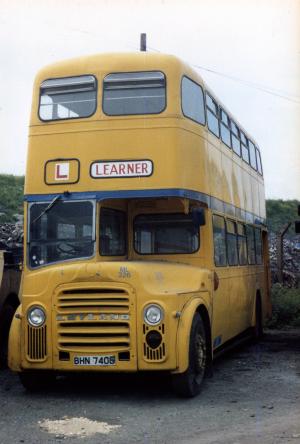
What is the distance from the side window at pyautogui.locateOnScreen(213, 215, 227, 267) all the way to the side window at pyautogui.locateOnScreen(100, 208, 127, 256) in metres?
1.33

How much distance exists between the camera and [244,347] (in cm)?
1294

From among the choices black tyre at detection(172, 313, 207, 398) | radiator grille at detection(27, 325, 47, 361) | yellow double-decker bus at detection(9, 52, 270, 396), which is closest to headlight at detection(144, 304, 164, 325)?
yellow double-decker bus at detection(9, 52, 270, 396)

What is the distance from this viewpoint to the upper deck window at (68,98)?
860 cm

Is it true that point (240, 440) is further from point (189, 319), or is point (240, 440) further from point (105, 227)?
point (105, 227)

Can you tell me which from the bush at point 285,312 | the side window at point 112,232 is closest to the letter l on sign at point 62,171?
the side window at point 112,232

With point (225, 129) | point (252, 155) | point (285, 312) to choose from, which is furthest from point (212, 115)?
point (285, 312)

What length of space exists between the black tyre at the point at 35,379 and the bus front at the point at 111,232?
0.06 ft

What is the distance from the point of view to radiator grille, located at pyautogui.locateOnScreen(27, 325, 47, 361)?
775cm

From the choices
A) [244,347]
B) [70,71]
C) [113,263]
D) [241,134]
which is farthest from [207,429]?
[241,134]

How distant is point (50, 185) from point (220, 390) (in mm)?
3261

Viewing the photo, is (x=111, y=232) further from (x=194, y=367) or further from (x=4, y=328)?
(x=4, y=328)

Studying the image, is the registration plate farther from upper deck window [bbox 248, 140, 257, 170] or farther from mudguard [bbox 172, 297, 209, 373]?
upper deck window [bbox 248, 140, 257, 170]

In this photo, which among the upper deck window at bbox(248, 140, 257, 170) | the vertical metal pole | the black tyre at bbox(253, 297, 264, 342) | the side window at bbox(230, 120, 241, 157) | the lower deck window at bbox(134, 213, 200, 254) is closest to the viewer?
the lower deck window at bbox(134, 213, 200, 254)

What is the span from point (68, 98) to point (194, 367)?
3694 millimetres
